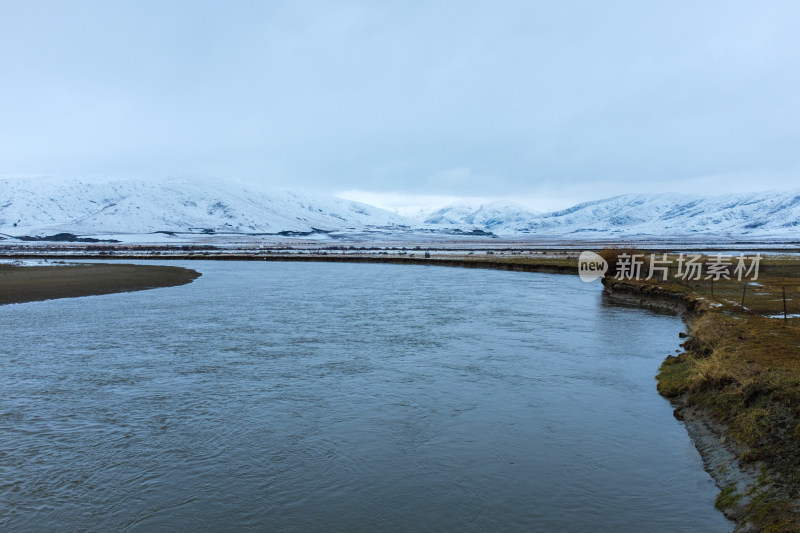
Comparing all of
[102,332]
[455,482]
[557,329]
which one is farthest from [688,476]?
[102,332]

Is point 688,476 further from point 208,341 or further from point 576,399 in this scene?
point 208,341

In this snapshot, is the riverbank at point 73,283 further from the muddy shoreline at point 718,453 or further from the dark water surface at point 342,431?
the muddy shoreline at point 718,453

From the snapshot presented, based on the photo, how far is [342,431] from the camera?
48.1 feet

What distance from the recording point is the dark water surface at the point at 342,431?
10.8 m

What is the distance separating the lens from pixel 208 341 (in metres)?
25.9

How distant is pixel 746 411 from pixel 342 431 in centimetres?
937

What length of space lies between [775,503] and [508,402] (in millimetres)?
7874

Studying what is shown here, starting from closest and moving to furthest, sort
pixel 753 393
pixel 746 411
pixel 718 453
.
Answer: pixel 718 453 → pixel 746 411 → pixel 753 393

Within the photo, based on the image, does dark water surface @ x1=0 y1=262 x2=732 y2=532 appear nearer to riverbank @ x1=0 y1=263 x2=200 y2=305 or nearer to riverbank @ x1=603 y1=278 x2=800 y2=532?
riverbank @ x1=603 y1=278 x2=800 y2=532

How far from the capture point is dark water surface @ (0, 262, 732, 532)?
10.8 metres

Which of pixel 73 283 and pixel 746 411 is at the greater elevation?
pixel 746 411

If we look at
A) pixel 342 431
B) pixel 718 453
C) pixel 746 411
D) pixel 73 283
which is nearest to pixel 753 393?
pixel 746 411

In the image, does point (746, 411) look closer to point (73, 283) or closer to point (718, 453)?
point (718, 453)

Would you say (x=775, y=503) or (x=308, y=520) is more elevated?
(x=775, y=503)
